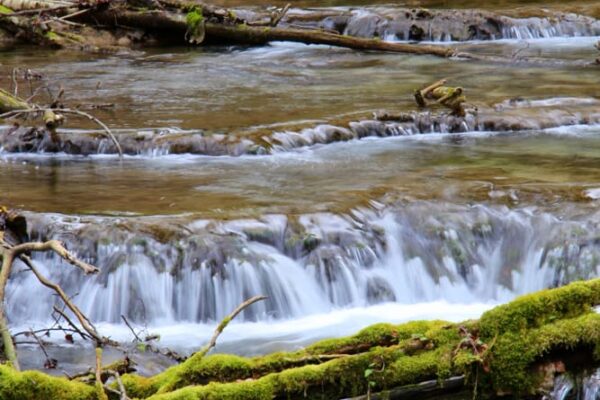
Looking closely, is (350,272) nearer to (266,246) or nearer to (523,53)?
(266,246)

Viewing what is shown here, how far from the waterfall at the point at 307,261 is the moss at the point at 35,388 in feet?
10.00

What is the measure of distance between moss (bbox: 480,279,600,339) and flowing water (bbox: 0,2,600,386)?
40 centimetres

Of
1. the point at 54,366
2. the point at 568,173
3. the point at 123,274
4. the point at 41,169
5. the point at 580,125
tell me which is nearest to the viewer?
the point at 54,366

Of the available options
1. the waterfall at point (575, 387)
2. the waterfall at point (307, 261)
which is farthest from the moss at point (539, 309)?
the waterfall at point (307, 261)

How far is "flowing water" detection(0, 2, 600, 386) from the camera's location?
305 inches

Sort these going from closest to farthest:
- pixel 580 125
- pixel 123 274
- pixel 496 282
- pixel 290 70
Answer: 1. pixel 123 274
2. pixel 496 282
3. pixel 580 125
4. pixel 290 70

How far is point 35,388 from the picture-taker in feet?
15.0

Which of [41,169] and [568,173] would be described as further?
[41,169]

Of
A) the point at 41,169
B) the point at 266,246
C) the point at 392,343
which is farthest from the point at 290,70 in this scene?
the point at 392,343

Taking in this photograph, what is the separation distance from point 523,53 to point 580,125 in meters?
5.10

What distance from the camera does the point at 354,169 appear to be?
413 inches

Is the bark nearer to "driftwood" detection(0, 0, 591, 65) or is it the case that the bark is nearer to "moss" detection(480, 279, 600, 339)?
"driftwood" detection(0, 0, 591, 65)

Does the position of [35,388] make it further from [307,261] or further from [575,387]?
[307,261]

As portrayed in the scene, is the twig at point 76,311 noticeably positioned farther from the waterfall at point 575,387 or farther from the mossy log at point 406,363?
the waterfall at point 575,387
